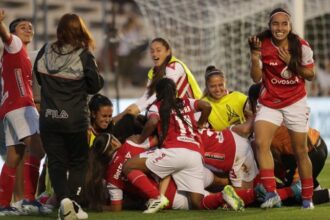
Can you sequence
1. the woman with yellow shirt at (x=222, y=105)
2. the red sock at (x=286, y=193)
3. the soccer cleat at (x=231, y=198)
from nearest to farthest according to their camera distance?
the soccer cleat at (x=231, y=198) → the red sock at (x=286, y=193) → the woman with yellow shirt at (x=222, y=105)

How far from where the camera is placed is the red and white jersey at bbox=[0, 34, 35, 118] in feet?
28.9

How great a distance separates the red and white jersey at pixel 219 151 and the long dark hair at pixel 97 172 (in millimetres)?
879

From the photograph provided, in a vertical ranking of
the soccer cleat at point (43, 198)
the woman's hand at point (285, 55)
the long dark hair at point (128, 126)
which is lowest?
the soccer cleat at point (43, 198)

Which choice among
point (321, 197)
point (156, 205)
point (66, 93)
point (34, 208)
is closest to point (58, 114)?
point (66, 93)

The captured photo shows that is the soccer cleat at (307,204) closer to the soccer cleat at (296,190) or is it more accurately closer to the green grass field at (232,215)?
the green grass field at (232,215)

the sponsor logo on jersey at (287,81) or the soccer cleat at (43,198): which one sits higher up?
the sponsor logo on jersey at (287,81)

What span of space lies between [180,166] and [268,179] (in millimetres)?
784

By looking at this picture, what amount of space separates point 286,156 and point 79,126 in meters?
2.00

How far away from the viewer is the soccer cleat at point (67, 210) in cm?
782

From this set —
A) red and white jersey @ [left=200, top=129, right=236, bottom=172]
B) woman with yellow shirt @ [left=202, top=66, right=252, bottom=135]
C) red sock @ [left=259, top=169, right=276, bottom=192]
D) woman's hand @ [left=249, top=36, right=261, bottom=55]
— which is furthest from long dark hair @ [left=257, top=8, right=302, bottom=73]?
woman with yellow shirt @ [left=202, top=66, right=252, bottom=135]

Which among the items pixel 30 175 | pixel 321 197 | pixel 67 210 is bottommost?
pixel 321 197

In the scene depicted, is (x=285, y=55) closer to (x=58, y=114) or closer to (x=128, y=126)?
(x=128, y=126)

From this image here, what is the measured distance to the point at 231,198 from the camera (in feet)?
27.5

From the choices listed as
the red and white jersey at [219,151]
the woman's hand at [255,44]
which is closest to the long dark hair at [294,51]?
the woman's hand at [255,44]
